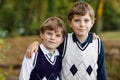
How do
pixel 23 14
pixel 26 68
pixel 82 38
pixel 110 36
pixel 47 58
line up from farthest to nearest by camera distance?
pixel 110 36 → pixel 23 14 → pixel 82 38 → pixel 47 58 → pixel 26 68

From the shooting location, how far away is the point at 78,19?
14.1ft

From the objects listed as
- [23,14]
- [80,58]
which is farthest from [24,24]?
[80,58]

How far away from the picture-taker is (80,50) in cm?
435

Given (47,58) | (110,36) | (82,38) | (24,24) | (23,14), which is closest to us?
(47,58)

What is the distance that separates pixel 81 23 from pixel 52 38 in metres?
0.32

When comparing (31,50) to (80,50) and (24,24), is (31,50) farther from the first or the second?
(24,24)

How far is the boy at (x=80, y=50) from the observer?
431 centimetres

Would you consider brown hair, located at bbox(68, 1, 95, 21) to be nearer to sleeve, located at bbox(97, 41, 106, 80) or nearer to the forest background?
sleeve, located at bbox(97, 41, 106, 80)

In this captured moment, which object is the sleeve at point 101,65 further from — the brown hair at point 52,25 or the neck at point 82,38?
the brown hair at point 52,25

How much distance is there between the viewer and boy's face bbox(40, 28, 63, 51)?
4281 millimetres

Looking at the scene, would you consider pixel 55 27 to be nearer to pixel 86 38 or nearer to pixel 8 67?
pixel 86 38

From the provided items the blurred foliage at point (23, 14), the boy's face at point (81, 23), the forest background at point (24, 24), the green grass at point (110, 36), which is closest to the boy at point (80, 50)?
the boy's face at point (81, 23)

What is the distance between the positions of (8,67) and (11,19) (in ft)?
19.3

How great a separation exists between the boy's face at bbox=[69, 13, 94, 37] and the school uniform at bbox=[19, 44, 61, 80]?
1.12ft
